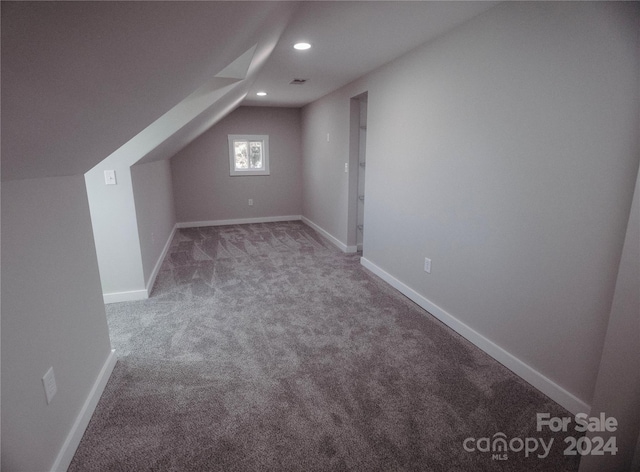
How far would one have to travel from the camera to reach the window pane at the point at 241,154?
6.20m

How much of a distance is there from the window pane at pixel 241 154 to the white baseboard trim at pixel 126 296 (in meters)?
3.60

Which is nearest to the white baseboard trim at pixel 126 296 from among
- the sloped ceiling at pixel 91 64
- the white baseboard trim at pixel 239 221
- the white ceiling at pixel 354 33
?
the sloped ceiling at pixel 91 64

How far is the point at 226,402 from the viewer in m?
1.83

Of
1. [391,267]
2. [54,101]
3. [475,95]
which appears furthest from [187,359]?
[475,95]

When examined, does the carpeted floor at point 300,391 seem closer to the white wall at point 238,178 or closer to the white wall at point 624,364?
Result: the white wall at point 624,364

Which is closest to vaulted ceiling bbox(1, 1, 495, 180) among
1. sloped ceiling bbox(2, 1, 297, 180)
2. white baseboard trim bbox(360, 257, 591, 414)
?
sloped ceiling bbox(2, 1, 297, 180)

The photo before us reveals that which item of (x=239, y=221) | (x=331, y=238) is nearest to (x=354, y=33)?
(x=331, y=238)

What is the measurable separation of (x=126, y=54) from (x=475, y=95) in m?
2.06

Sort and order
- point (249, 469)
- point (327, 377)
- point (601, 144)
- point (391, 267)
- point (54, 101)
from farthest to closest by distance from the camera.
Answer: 1. point (391, 267)
2. point (327, 377)
3. point (601, 144)
4. point (249, 469)
5. point (54, 101)

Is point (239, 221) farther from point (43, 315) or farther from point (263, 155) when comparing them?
point (43, 315)

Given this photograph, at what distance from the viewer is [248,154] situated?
20.8ft

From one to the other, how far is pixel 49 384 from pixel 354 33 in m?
2.58

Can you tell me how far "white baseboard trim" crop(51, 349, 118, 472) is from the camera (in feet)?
4.65

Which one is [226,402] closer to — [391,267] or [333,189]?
[391,267]
